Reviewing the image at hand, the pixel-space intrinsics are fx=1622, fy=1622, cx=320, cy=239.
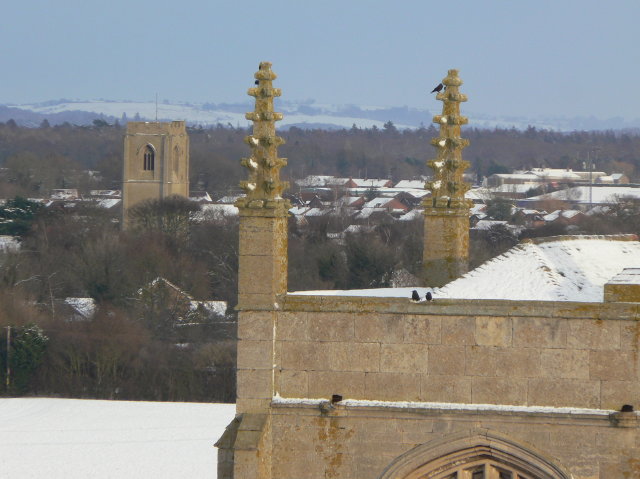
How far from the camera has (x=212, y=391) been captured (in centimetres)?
5675

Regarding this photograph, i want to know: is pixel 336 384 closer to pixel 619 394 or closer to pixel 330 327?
pixel 330 327

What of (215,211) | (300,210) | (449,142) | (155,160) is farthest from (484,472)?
(155,160)

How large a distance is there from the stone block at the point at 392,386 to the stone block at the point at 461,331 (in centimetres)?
41

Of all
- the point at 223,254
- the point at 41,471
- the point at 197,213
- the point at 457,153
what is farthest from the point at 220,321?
the point at 457,153

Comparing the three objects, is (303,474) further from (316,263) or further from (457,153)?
(316,263)

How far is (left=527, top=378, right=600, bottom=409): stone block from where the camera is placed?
41.5 feet

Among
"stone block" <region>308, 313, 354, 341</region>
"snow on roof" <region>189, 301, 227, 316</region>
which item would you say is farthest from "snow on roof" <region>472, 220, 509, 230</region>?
"stone block" <region>308, 313, 354, 341</region>

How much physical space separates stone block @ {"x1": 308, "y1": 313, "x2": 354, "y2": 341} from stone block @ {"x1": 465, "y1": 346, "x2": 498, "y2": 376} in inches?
37.4

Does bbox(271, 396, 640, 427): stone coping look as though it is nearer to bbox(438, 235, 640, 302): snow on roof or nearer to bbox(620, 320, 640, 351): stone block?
bbox(620, 320, 640, 351): stone block

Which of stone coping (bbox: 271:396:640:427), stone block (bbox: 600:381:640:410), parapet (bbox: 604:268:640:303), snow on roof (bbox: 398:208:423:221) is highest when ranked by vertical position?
snow on roof (bbox: 398:208:423:221)

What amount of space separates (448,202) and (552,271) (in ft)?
6.32

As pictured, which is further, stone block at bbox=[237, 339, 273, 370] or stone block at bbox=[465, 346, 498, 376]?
stone block at bbox=[237, 339, 273, 370]

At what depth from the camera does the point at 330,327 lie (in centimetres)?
1300

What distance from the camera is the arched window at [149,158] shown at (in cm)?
13788
